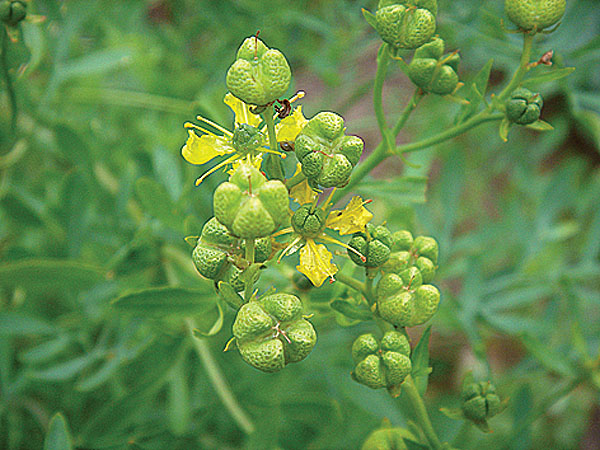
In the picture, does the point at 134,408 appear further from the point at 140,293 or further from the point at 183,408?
the point at 140,293

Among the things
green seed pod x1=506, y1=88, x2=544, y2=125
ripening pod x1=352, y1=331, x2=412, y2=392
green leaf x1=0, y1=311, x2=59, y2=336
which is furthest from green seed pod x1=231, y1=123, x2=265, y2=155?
green leaf x1=0, y1=311, x2=59, y2=336

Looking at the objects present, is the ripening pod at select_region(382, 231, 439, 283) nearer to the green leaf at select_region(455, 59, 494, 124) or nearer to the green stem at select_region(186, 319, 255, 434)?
the green leaf at select_region(455, 59, 494, 124)

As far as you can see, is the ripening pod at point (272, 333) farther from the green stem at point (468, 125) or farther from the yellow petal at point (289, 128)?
the green stem at point (468, 125)

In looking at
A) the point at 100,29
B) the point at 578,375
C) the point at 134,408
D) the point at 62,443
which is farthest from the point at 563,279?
the point at 100,29

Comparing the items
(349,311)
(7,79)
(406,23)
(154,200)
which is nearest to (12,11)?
(7,79)

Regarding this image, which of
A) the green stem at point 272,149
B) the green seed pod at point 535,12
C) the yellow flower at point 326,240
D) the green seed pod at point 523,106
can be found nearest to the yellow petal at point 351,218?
the yellow flower at point 326,240

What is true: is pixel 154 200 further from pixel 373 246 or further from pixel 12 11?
pixel 373 246
